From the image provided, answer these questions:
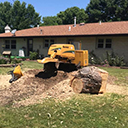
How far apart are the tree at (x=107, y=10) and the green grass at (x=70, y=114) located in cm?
3084

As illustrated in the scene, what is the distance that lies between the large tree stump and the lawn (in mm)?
554

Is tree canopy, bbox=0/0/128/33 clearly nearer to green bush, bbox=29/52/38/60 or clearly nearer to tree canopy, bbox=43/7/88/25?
tree canopy, bbox=43/7/88/25

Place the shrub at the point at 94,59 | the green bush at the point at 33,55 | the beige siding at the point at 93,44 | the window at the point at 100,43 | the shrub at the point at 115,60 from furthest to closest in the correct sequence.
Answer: the green bush at the point at 33,55 < the window at the point at 100,43 < the shrub at the point at 94,59 < the beige siding at the point at 93,44 < the shrub at the point at 115,60

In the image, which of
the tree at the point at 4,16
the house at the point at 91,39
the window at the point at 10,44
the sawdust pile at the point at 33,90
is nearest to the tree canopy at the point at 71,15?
the tree at the point at 4,16

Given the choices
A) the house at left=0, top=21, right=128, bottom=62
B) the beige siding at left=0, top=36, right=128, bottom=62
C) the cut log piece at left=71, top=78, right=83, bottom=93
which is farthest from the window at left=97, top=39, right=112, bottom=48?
the cut log piece at left=71, top=78, right=83, bottom=93

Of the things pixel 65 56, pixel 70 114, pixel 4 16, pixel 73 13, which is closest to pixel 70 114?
pixel 70 114

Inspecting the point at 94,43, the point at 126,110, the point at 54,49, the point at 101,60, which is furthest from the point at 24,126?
the point at 94,43

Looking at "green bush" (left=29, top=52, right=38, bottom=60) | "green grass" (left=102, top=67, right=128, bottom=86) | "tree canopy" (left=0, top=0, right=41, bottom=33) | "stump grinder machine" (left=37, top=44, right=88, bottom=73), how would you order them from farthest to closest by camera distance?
"tree canopy" (left=0, top=0, right=41, bottom=33), "green bush" (left=29, top=52, right=38, bottom=60), "green grass" (left=102, top=67, right=128, bottom=86), "stump grinder machine" (left=37, top=44, right=88, bottom=73)

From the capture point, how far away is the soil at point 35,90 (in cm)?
499

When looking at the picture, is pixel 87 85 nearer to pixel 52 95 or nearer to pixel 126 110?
pixel 52 95

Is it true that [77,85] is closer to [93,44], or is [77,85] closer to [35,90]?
[35,90]

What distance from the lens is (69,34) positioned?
16.2 meters

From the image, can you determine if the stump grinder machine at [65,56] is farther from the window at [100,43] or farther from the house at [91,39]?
the window at [100,43]

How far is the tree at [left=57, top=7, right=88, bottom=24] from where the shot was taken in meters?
35.9
